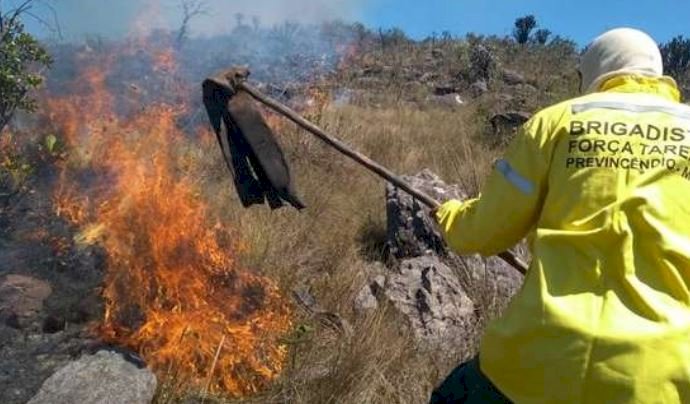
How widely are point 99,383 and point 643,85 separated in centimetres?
246

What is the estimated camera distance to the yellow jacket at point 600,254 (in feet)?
6.40

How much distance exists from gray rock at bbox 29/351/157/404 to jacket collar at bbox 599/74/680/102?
228cm

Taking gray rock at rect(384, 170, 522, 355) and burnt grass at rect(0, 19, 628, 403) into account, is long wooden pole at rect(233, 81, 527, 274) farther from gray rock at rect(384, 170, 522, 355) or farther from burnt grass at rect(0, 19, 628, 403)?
gray rock at rect(384, 170, 522, 355)

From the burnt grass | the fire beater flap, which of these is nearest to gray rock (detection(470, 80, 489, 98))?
the burnt grass

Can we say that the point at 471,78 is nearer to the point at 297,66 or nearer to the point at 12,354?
the point at 297,66

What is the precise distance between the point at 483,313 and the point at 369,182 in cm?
338

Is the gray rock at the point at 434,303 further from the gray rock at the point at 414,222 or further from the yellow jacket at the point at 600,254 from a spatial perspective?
the yellow jacket at the point at 600,254

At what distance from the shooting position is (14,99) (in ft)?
18.4

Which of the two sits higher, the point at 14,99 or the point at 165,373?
the point at 14,99

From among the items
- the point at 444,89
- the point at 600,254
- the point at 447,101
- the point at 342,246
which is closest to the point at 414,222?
the point at 342,246

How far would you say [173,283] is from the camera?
393 centimetres

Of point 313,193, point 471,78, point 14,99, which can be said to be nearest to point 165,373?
point 14,99

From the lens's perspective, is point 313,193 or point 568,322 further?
point 313,193

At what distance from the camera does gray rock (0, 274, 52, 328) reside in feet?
13.1
